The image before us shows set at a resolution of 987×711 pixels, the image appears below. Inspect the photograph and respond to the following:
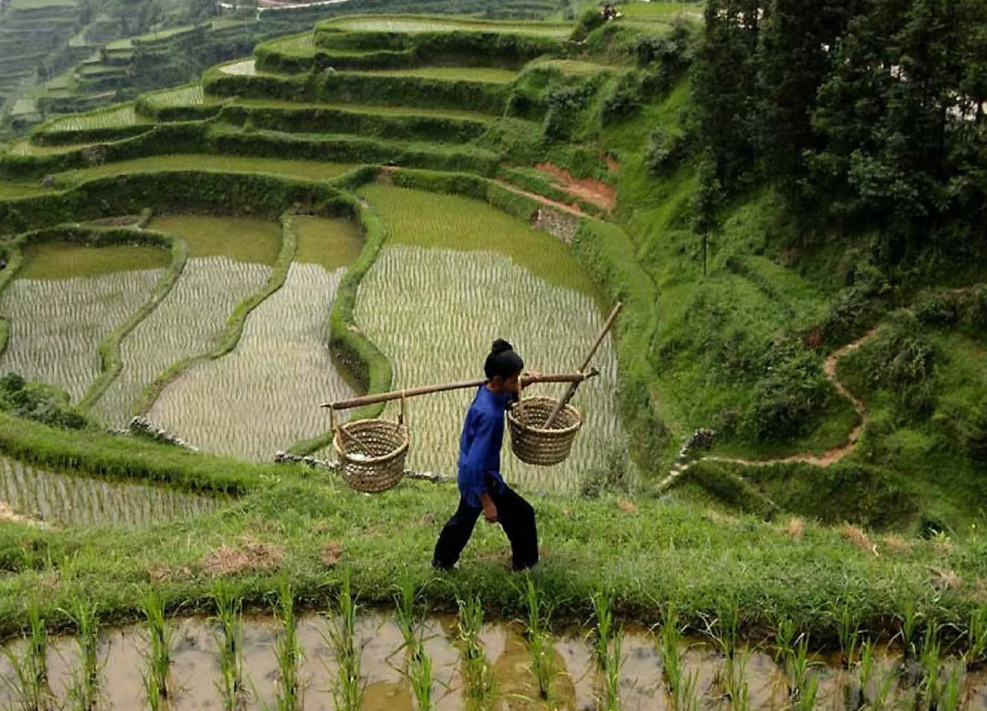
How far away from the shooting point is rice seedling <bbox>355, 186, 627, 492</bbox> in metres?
12.5

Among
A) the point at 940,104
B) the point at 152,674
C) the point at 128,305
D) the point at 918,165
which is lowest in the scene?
the point at 128,305

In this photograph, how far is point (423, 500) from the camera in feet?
26.2

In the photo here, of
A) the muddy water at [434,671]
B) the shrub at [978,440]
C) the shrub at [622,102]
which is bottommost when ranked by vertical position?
the shrub at [978,440]

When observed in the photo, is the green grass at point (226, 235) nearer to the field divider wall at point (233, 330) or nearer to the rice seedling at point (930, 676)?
the field divider wall at point (233, 330)

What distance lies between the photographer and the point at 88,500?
1134 centimetres

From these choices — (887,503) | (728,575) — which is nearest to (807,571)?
(728,575)

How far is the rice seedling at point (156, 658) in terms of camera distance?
4791mm

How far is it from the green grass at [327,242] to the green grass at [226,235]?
686 mm

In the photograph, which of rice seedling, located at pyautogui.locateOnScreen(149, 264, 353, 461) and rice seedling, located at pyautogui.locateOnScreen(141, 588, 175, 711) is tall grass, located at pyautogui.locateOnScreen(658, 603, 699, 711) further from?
rice seedling, located at pyautogui.locateOnScreen(149, 264, 353, 461)

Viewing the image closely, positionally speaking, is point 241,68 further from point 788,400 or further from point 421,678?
point 421,678

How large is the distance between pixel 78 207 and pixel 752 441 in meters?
18.8

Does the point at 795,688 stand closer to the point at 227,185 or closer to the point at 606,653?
the point at 606,653

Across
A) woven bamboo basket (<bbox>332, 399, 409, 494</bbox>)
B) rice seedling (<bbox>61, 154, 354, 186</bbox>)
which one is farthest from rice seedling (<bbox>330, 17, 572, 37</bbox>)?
woven bamboo basket (<bbox>332, 399, 409, 494</bbox>)

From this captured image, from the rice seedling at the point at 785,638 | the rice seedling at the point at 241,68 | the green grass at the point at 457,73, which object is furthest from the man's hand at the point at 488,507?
the rice seedling at the point at 241,68
